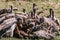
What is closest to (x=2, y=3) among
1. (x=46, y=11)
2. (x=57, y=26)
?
(x=46, y=11)

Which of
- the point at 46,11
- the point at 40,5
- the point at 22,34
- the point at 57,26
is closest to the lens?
the point at 22,34

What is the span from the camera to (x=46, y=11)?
1834cm

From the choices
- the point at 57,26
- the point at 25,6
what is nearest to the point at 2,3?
the point at 25,6

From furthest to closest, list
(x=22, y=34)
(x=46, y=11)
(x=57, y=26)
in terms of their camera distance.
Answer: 1. (x=46, y=11)
2. (x=57, y=26)
3. (x=22, y=34)

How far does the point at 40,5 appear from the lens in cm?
1952

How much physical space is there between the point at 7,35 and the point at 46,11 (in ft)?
16.5

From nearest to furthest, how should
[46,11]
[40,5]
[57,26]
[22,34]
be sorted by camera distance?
[22,34] < [57,26] < [46,11] < [40,5]

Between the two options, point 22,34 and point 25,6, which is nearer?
point 22,34

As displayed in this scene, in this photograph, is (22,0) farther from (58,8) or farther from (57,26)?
(57,26)

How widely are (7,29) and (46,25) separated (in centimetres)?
139

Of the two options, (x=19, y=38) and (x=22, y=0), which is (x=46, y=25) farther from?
(x=22, y=0)

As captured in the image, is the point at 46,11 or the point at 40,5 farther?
the point at 40,5

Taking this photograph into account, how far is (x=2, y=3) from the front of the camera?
1952cm

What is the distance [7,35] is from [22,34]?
0.51 m
